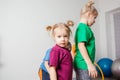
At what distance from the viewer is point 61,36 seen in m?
1.40

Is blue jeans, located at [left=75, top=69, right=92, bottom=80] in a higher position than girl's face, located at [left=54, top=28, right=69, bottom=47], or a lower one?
lower

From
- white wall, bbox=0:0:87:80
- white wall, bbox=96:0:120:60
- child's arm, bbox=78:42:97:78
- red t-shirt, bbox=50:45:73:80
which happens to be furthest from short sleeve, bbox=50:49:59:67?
white wall, bbox=96:0:120:60

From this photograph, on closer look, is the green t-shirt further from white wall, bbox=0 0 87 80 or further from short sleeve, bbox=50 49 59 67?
white wall, bbox=0 0 87 80

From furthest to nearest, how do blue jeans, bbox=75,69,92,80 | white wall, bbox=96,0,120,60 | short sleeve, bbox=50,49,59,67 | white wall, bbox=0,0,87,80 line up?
white wall, bbox=96,0,120,60 → white wall, bbox=0,0,87,80 → blue jeans, bbox=75,69,92,80 → short sleeve, bbox=50,49,59,67

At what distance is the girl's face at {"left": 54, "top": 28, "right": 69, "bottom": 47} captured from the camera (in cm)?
140

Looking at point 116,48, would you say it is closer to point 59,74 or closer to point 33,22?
point 33,22

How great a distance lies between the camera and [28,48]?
291 centimetres

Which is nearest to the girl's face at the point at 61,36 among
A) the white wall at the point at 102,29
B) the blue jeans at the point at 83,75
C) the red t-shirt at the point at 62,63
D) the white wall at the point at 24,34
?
the red t-shirt at the point at 62,63

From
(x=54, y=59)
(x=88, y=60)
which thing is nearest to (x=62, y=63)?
(x=54, y=59)

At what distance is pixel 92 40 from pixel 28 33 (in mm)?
1637

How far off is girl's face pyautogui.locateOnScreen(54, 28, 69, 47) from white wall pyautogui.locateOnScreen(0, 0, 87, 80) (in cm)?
154

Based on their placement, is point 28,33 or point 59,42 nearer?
point 59,42

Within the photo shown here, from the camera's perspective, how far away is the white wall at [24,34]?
2.76m

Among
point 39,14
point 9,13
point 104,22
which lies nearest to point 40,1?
point 39,14
